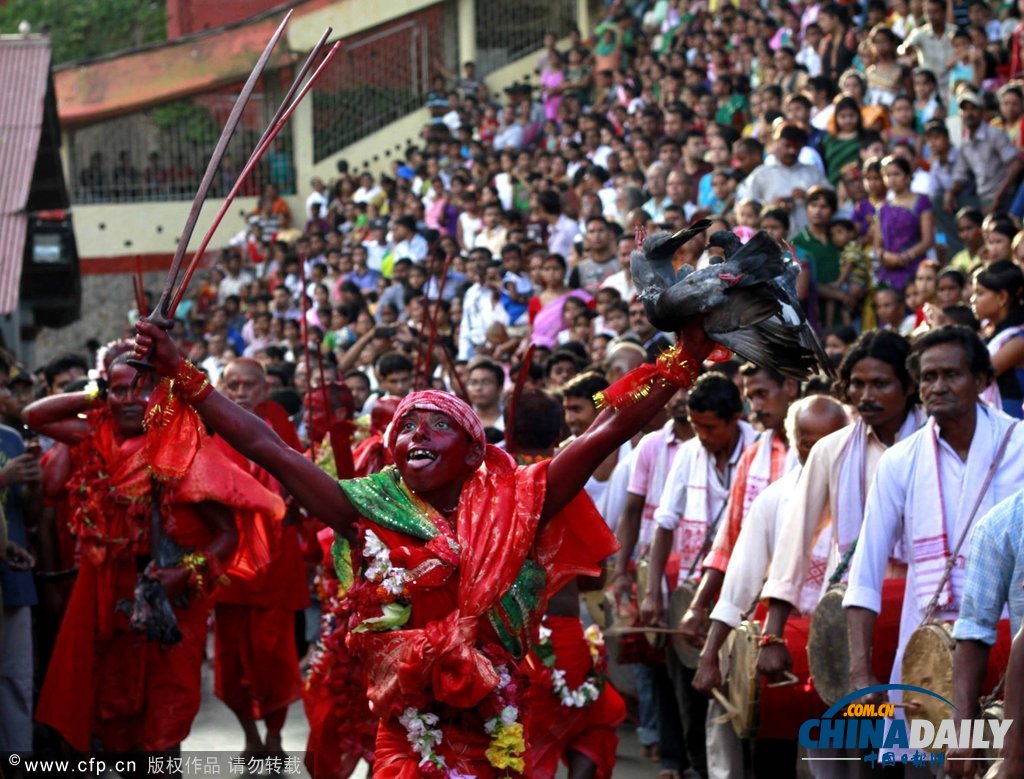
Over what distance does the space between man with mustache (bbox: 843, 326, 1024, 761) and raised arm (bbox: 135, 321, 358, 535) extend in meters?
1.92

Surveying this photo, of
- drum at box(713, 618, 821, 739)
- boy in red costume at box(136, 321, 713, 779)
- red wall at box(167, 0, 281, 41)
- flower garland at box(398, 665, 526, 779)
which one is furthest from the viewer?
red wall at box(167, 0, 281, 41)

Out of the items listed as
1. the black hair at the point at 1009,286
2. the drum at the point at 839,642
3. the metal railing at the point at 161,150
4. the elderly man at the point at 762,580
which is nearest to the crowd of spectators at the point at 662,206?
the black hair at the point at 1009,286

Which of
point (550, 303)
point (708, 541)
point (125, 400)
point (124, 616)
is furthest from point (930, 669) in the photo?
point (550, 303)

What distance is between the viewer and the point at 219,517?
26.7 ft

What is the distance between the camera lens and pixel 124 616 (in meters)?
8.05

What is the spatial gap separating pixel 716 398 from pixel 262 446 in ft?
12.1

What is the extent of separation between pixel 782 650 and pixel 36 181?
15.5 m

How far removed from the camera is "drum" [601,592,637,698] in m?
9.13

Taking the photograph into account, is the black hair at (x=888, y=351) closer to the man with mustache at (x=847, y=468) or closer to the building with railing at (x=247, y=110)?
the man with mustache at (x=847, y=468)

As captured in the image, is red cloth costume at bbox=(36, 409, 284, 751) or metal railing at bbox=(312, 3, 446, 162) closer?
red cloth costume at bbox=(36, 409, 284, 751)

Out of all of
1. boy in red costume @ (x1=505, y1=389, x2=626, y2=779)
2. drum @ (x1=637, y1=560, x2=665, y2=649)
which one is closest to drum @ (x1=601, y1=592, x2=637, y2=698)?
drum @ (x1=637, y1=560, x2=665, y2=649)

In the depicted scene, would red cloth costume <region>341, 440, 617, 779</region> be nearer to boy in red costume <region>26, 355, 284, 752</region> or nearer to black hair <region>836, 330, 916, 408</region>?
black hair <region>836, 330, 916, 408</region>

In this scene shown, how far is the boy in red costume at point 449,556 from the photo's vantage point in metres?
5.18

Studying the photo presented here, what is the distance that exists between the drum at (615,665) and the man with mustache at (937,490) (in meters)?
3.05
